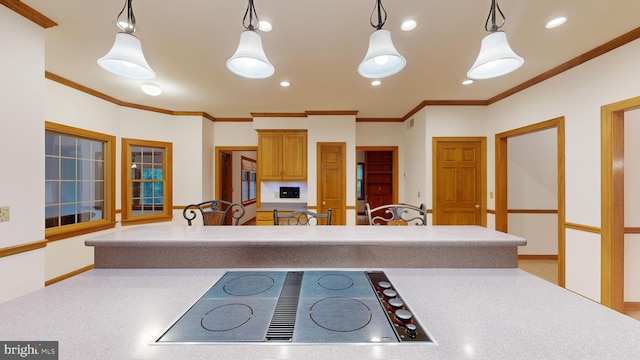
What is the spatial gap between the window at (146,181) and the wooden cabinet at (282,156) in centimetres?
166

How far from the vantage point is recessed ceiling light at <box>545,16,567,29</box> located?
2.12m

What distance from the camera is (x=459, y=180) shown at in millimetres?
4164

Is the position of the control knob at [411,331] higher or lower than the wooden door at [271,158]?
lower

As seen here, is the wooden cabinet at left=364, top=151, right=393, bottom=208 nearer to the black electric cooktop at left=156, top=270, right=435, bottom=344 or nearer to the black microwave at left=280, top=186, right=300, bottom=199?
the black microwave at left=280, top=186, right=300, bottom=199

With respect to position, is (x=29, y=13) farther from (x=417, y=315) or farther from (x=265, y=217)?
(x=265, y=217)

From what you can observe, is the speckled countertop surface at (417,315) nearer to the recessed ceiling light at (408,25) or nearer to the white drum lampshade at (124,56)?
the white drum lampshade at (124,56)

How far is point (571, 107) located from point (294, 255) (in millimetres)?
3505

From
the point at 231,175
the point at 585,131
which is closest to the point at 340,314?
the point at 585,131

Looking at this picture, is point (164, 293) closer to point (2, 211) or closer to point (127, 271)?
point (127, 271)

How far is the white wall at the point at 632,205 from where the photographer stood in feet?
8.50

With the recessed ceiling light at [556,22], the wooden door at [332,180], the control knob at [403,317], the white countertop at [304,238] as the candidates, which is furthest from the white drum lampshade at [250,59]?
the wooden door at [332,180]

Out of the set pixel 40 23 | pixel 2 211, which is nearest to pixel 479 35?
pixel 40 23

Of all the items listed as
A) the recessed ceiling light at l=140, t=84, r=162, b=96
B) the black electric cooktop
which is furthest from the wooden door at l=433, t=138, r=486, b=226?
the recessed ceiling light at l=140, t=84, r=162, b=96

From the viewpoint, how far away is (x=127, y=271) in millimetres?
1292
